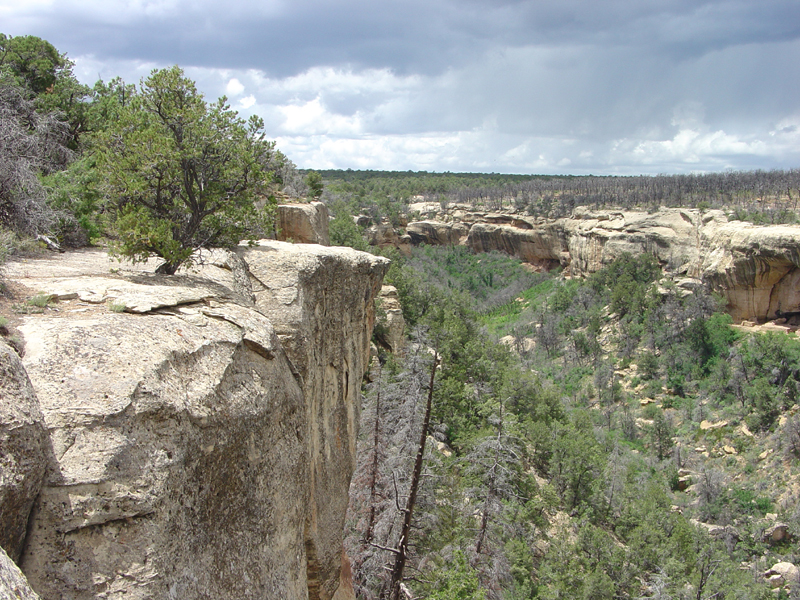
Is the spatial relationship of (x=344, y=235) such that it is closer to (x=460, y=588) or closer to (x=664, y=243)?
(x=460, y=588)

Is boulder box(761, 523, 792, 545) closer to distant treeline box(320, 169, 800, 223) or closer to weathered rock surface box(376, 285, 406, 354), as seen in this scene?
weathered rock surface box(376, 285, 406, 354)

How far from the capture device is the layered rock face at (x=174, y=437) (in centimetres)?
431

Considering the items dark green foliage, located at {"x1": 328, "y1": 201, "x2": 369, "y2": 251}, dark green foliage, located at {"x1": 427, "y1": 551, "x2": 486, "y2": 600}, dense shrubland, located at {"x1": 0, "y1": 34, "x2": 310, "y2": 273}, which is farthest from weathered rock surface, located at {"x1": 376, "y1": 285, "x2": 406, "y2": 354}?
dense shrubland, located at {"x1": 0, "y1": 34, "x2": 310, "y2": 273}

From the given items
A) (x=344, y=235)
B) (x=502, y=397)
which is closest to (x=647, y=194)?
(x=344, y=235)

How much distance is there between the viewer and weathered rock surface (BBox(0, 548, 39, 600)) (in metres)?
2.97

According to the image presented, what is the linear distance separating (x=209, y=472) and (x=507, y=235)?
3666 inches

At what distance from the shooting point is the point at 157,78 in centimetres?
833

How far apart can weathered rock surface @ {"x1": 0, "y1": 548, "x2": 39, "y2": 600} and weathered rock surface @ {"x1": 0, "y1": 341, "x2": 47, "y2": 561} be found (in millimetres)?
715

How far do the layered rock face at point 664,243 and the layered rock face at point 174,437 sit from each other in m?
53.7

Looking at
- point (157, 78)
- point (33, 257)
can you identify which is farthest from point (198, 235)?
point (33, 257)

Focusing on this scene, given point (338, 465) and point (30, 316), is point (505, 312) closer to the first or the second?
point (338, 465)

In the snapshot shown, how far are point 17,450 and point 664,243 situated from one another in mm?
71887

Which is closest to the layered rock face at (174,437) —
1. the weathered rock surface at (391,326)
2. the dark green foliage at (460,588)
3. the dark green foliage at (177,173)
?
the dark green foliage at (177,173)

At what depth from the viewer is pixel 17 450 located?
396 centimetres
